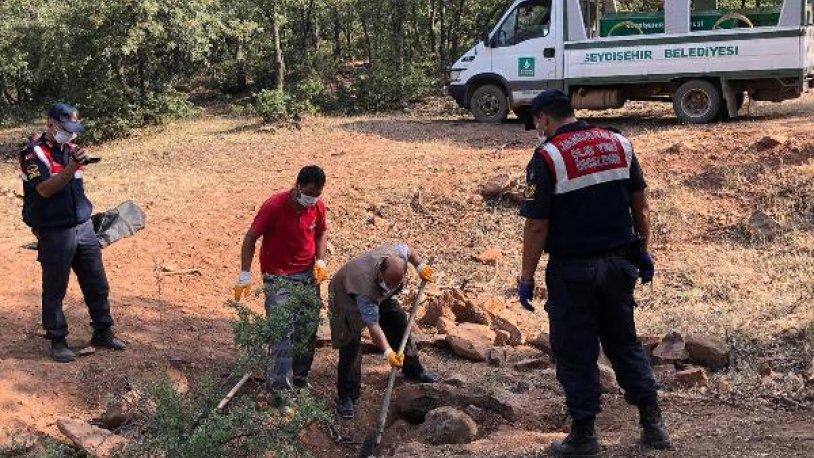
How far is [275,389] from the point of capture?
5227mm

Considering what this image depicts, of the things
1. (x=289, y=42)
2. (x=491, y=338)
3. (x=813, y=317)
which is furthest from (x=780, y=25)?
(x=289, y=42)

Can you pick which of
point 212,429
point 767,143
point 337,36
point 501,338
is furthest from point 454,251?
point 337,36

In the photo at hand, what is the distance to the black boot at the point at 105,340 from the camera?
240 inches

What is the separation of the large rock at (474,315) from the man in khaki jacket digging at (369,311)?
1.52 meters

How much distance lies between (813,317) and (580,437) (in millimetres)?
3085

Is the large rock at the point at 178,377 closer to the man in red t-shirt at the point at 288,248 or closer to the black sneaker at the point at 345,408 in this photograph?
the man in red t-shirt at the point at 288,248

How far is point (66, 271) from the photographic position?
18.6ft

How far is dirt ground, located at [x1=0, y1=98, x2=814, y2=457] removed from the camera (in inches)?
209

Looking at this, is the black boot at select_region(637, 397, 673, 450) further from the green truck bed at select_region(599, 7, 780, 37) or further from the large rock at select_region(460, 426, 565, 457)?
the green truck bed at select_region(599, 7, 780, 37)

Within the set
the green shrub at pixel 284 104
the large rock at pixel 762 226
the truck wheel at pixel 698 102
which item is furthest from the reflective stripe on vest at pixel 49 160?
the green shrub at pixel 284 104

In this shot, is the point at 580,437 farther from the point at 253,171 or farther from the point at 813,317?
the point at 253,171

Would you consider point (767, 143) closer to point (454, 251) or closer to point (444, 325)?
point (454, 251)

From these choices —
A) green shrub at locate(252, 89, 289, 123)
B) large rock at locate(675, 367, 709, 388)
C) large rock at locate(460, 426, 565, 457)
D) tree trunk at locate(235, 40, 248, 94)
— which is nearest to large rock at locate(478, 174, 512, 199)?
large rock at locate(675, 367, 709, 388)

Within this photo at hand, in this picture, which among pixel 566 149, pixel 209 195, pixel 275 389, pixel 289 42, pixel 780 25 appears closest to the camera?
pixel 566 149
